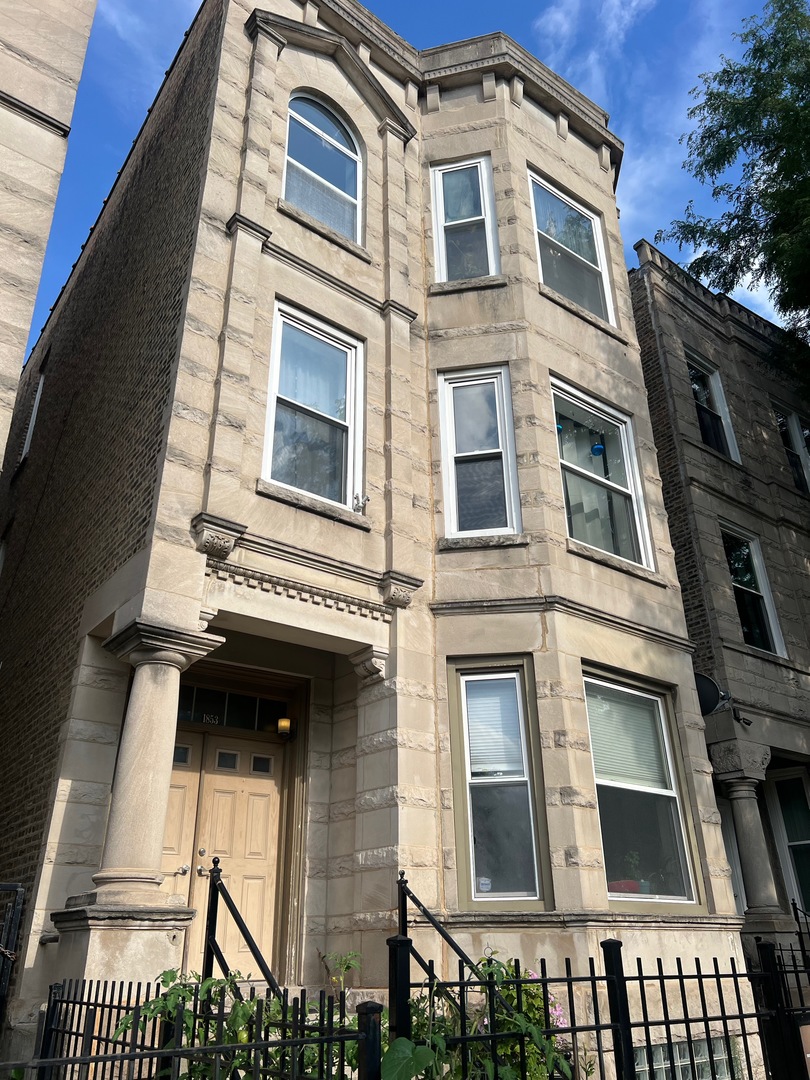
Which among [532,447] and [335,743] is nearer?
[335,743]

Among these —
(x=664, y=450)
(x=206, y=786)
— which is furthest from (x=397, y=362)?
(x=664, y=450)

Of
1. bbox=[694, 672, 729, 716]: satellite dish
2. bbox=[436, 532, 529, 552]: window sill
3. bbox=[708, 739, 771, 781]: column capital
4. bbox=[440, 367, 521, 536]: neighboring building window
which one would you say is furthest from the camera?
bbox=[708, 739, 771, 781]: column capital

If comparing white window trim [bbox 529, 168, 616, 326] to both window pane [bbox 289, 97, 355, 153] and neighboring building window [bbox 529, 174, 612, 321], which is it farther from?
window pane [bbox 289, 97, 355, 153]

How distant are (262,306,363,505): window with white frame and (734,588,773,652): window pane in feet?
26.6

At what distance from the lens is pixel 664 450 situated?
1499 cm

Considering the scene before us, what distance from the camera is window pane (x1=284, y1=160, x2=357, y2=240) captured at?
10375mm

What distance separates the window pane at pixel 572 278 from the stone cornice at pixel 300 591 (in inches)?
225

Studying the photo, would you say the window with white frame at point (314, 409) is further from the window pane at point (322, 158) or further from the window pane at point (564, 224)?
the window pane at point (564, 224)

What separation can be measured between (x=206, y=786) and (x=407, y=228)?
743cm

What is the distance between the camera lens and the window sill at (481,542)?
926 cm

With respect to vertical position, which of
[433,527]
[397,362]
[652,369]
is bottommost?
[433,527]

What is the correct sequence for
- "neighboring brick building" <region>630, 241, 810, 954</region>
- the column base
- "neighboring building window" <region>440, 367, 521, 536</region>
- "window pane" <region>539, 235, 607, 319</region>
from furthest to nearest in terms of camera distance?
"neighboring brick building" <region>630, 241, 810, 954</region>
"window pane" <region>539, 235, 607, 319</region>
"neighboring building window" <region>440, 367, 521, 536</region>
the column base

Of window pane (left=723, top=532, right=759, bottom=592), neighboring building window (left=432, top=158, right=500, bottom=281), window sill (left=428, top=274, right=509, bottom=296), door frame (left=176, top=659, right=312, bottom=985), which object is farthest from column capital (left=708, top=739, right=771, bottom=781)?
neighboring building window (left=432, top=158, right=500, bottom=281)

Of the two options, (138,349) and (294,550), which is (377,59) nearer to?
(138,349)
